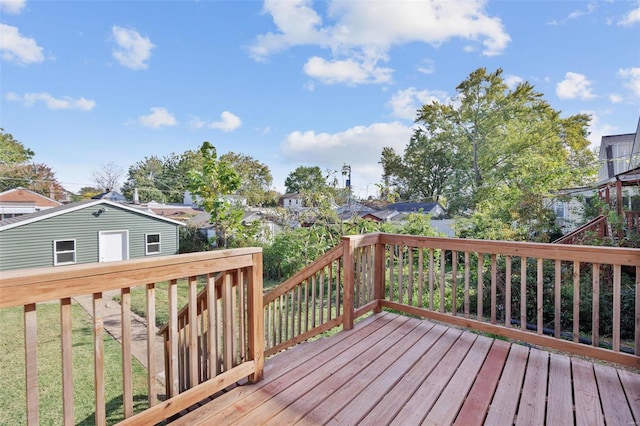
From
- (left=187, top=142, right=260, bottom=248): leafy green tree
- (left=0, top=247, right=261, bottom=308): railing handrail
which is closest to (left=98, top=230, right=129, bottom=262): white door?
(left=187, top=142, right=260, bottom=248): leafy green tree

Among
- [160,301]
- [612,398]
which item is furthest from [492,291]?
[160,301]

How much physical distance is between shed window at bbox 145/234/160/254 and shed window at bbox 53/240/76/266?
2.62 m

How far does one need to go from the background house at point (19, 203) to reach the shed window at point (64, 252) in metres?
6.11

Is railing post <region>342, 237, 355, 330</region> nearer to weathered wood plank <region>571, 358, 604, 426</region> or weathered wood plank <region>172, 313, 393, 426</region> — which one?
weathered wood plank <region>172, 313, 393, 426</region>

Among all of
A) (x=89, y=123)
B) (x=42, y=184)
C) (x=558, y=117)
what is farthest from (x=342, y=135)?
(x=42, y=184)

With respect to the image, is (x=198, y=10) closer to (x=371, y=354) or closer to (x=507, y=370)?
(x=371, y=354)

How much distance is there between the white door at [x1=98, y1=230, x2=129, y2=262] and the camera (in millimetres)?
A: 12531

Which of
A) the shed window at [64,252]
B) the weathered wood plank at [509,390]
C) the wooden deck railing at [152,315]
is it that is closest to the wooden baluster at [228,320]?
the wooden deck railing at [152,315]

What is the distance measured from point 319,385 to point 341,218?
512 centimetres

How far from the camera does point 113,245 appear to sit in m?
12.9

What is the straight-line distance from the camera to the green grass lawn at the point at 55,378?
337 cm

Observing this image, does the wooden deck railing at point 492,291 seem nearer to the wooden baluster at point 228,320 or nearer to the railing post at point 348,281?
the railing post at point 348,281

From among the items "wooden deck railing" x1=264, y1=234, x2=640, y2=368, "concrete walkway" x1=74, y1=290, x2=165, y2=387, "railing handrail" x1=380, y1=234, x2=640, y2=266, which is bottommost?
"concrete walkway" x1=74, y1=290, x2=165, y2=387

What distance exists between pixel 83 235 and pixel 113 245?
3.68ft
